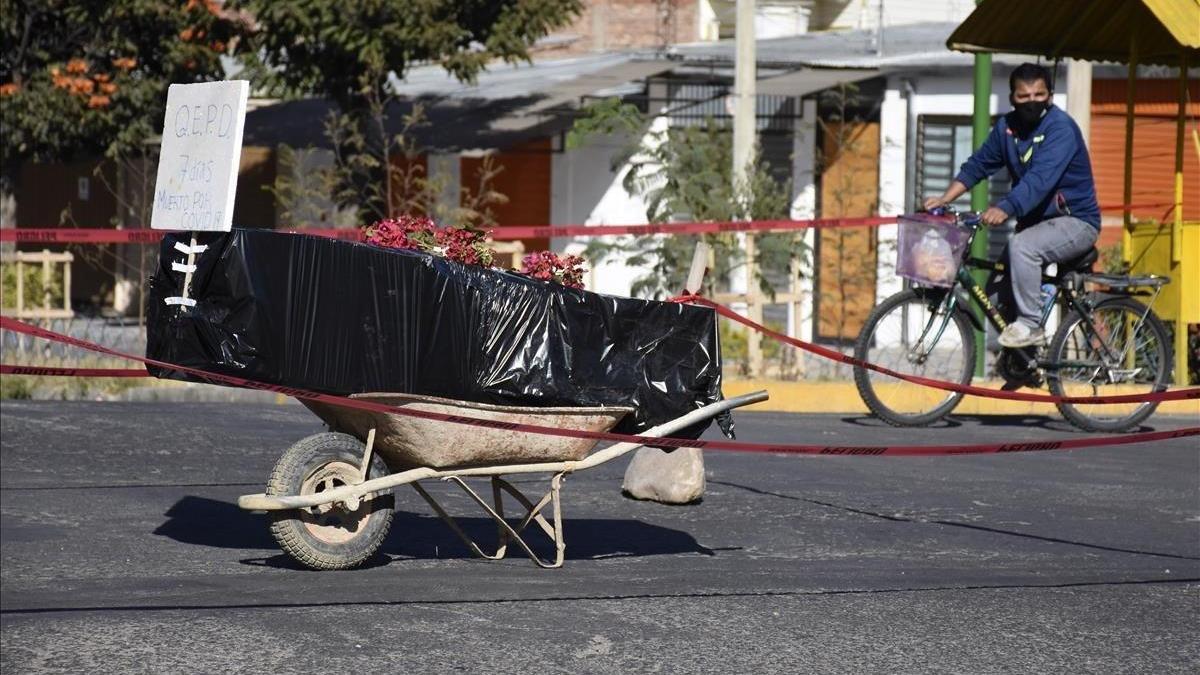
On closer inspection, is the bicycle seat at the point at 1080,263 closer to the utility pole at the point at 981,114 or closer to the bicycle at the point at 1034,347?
the bicycle at the point at 1034,347

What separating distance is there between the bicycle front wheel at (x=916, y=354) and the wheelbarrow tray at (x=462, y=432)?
4.29 m

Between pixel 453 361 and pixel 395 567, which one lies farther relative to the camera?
pixel 395 567

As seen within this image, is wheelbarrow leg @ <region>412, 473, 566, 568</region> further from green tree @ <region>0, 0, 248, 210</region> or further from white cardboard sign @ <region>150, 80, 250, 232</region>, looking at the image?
green tree @ <region>0, 0, 248, 210</region>

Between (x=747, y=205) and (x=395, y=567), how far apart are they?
895cm

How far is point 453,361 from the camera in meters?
7.03

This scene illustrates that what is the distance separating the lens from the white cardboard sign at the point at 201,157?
6.72m

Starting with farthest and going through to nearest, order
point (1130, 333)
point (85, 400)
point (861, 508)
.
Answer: point (85, 400)
point (1130, 333)
point (861, 508)

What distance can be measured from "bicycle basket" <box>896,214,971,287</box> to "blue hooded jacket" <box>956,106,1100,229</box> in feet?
1.05

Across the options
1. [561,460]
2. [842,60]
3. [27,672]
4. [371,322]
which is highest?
[842,60]

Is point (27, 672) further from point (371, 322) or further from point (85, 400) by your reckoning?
point (85, 400)

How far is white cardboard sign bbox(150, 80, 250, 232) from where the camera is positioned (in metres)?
6.72

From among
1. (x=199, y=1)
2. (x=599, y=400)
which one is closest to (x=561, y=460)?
(x=599, y=400)

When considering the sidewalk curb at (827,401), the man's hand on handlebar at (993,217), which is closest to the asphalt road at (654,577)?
the man's hand on handlebar at (993,217)

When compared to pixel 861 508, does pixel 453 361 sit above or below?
above
